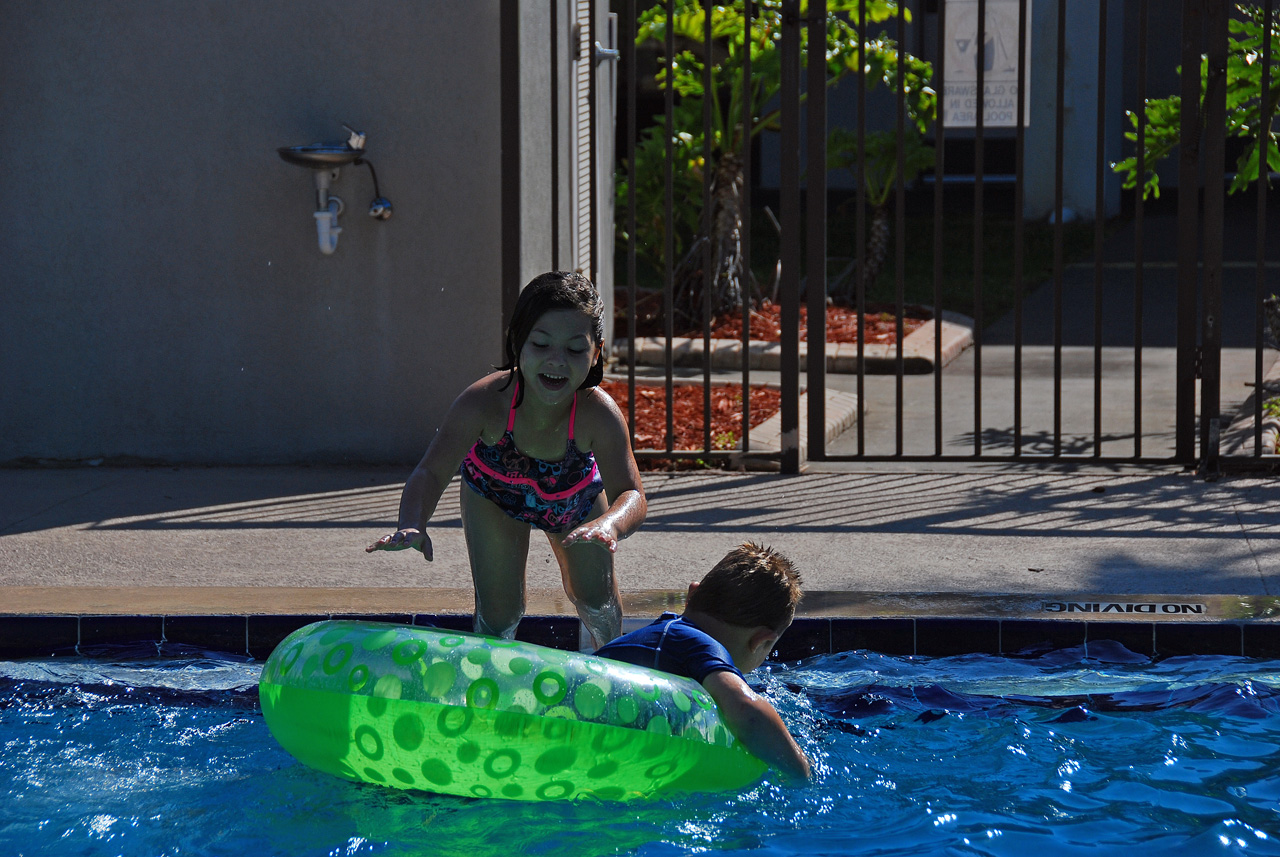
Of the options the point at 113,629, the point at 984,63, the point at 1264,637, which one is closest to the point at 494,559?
the point at 113,629

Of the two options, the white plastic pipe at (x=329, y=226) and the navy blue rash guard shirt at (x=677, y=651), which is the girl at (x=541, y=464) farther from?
the white plastic pipe at (x=329, y=226)

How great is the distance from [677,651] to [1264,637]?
86.0 inches

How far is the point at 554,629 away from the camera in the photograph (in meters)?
4.93

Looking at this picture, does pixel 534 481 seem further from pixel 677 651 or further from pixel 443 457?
pixel 677 651

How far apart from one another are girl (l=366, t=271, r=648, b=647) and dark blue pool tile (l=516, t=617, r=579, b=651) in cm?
25

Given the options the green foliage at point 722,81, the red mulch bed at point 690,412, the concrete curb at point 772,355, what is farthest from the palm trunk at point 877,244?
the red mulch bed at point 690,412

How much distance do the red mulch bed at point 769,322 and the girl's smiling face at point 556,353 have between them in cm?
757

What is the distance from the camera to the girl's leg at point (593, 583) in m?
4.42

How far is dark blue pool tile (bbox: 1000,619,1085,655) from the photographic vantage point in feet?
15.9

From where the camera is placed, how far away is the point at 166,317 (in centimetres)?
760

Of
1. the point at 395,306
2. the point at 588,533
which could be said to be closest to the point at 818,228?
the point at 395,306

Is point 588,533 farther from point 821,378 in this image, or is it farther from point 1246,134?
point 1246,134

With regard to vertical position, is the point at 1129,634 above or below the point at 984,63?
below

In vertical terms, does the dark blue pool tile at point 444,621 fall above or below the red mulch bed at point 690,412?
below
